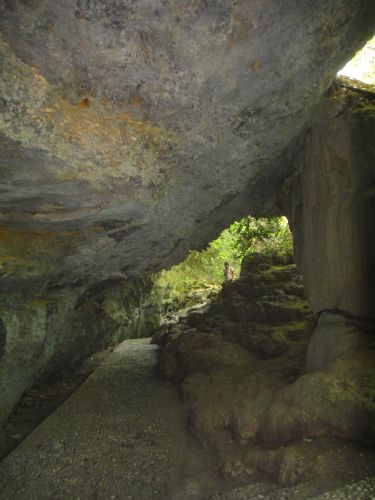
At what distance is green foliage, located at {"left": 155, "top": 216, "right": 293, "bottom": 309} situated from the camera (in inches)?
611

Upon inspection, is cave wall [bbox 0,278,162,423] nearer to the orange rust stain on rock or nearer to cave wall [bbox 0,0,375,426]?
cave wall [bbox 0,0,375,426]

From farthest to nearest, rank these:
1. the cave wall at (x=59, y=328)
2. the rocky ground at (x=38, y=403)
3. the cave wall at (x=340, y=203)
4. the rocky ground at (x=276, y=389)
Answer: the rocky ground at (x=38, y=403) < the cave wall at (x=59, y=328) < the cave wall at (x=340, y=203) < the rocky ground at (x=276, y=389)

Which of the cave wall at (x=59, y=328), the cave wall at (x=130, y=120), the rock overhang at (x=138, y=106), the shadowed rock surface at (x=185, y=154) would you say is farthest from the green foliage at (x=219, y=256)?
the rock overhang at (x=138, y=106)

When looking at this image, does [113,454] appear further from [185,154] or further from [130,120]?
[130,120]

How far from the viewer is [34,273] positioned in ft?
26.7

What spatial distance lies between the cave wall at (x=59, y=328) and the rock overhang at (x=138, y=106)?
48.3 inches

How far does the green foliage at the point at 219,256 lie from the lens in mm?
15508

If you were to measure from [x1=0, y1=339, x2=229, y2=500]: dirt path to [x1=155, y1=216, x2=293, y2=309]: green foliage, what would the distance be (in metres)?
7.02

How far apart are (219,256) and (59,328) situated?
10526mm

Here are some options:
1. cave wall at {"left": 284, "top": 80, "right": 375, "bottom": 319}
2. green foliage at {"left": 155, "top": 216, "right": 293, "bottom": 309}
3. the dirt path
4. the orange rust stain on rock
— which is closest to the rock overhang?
the orange rust stain on rock

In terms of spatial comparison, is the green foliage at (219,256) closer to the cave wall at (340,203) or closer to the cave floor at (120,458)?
the cave wall at (340,203)

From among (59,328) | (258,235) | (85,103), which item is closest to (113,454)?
(59,328)

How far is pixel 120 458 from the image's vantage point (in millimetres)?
7547

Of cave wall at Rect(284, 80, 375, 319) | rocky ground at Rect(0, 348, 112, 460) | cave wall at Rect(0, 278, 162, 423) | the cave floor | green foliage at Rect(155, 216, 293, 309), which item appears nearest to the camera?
the cave floor
